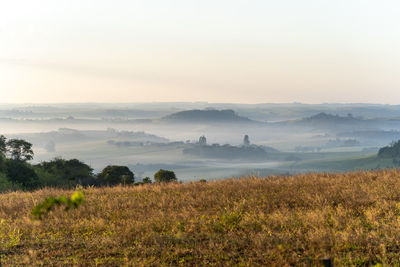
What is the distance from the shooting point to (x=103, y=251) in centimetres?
1119

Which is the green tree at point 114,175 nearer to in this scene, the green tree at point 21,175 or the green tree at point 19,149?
the green tree at point 21,175

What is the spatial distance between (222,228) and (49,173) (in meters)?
58.9

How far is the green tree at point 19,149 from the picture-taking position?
67562 mm

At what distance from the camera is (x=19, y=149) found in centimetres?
6906

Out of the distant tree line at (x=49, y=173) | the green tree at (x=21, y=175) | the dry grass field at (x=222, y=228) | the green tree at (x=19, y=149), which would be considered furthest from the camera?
the green tree at (x=19, y=149)

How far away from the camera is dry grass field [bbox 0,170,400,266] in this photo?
1032 centimetres

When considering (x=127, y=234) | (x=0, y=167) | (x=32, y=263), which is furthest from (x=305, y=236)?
(x=0, y=167)

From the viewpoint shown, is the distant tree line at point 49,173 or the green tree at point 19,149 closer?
the distant tree line at point 49,173

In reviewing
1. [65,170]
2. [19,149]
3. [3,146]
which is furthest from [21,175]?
[19,149]

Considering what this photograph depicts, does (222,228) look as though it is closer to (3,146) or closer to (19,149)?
(3,146)

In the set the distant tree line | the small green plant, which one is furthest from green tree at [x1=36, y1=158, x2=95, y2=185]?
the small green plant

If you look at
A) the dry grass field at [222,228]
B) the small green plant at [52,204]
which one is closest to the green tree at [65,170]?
the dry grass field at [222,228]

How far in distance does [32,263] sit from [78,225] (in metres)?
3.67

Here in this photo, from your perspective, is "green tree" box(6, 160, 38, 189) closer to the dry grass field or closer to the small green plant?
the dry grass field
